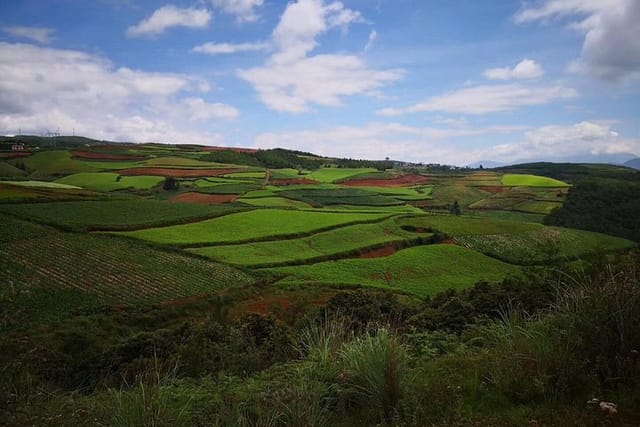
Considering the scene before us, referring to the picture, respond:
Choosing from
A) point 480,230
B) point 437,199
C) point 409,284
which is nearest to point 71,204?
point 409,284

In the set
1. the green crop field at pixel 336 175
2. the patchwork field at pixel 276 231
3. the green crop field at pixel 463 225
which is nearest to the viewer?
the patchwork field at pixel 276 231

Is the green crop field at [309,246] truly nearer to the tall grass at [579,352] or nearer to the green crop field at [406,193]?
the tall grass at [579,352]

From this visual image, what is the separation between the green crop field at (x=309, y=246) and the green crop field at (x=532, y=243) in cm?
868

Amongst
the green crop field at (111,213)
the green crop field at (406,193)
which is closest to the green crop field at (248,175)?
the green crop field at (406,193)

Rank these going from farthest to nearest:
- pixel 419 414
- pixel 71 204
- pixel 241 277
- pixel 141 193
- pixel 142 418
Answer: pixel 141 193 < pixel 71 204 < pixel 241 277 < pixel 419 414 < pixel 142 418

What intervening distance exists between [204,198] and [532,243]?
4801 cm

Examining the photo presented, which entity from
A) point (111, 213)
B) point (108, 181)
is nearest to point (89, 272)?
point (111, 213)

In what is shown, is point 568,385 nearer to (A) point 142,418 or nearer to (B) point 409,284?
(A) point 142,418

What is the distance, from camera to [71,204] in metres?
46.7

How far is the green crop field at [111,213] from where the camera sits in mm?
39625

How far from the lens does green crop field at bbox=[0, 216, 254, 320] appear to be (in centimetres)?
2528

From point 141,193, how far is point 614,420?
255 ft

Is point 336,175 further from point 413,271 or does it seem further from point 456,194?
point 413,271

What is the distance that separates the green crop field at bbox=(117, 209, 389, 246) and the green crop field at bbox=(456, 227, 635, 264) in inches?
551
